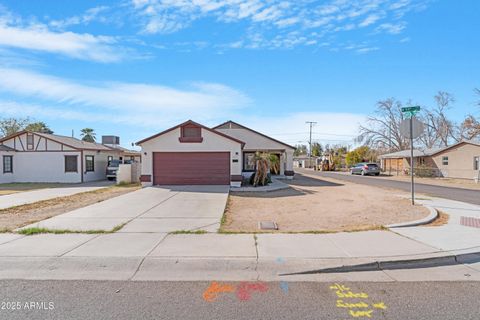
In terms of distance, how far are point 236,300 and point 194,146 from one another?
51.2 feet

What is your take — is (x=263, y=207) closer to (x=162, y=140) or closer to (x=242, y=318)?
(x=242, y=318)

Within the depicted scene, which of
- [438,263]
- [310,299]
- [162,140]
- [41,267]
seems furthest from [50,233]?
[162,140]

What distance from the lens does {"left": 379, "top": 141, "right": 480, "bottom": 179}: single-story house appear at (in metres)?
29.0

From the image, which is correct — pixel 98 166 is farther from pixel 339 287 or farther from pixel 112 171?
pixel 339 287

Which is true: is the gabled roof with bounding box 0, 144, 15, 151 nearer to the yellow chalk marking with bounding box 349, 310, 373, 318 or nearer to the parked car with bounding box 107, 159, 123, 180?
the parked car with bounding box 107, 159, 123, 180

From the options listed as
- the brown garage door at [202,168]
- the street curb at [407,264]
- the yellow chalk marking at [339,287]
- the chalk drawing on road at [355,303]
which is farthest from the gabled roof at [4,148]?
the chalk drawing on road at [355,303]

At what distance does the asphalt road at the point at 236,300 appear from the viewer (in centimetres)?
365

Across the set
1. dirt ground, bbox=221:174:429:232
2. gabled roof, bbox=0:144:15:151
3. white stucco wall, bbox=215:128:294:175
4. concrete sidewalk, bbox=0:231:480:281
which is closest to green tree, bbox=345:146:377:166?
white stucco wall, bbox=215:128:294:175

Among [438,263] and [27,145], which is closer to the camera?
[438,263]

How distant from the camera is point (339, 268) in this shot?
16.6 feet

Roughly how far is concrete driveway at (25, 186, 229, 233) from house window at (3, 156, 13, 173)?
1742 centimetres

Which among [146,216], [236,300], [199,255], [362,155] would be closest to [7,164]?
[146,216]

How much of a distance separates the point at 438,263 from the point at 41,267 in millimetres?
6824

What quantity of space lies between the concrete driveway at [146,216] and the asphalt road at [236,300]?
3.10 metres
